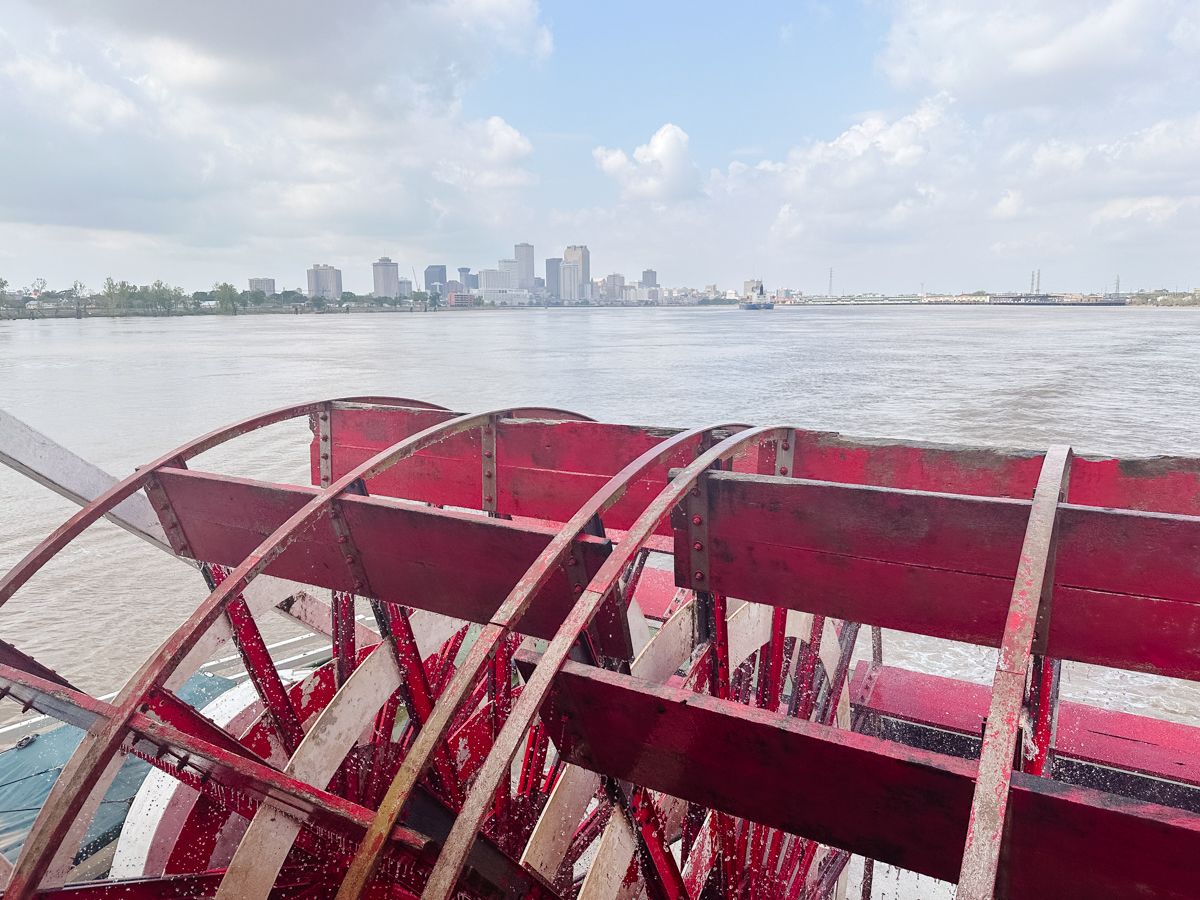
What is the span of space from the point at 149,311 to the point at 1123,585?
9363 cm

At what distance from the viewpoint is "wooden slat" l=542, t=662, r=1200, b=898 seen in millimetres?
1591

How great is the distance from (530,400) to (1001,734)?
15637 mm

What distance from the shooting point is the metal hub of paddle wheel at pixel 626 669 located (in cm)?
180

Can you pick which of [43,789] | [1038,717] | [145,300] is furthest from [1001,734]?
[145,300]

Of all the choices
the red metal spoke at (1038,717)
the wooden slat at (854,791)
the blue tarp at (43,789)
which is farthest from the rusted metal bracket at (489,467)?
the red metal spoke at (1038,717)

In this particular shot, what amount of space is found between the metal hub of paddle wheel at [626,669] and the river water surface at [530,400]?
4.24 ft

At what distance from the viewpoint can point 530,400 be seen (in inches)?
669

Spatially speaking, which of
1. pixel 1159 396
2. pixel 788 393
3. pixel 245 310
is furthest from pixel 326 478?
pixel 245 310

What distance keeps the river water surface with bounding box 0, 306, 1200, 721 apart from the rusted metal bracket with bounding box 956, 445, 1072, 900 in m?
1.99

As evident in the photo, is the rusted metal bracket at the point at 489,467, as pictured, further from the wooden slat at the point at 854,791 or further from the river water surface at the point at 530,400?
the wooden slat at the point at 854,791

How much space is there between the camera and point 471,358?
26.7 meters

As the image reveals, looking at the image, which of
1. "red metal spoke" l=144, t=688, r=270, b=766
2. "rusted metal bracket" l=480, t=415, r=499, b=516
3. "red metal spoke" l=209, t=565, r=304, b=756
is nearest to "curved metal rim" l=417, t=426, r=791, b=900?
"red metal spoke" l=144, t=688, r=270, b=766

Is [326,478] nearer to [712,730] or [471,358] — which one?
[712,730]

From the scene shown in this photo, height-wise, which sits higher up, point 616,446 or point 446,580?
point 616,446
